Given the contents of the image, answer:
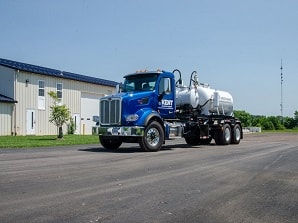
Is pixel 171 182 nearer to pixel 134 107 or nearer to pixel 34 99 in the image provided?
pixel 134 107

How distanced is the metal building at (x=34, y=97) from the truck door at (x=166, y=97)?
1444 cm

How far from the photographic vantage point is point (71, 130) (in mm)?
37500

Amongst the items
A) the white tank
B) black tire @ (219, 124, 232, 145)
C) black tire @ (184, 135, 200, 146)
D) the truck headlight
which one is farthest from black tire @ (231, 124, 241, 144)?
the truck headlight

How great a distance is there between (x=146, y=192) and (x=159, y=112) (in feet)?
33.9

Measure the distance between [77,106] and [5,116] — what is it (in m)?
8.98

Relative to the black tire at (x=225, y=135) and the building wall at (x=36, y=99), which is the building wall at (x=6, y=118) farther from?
the black tire at (x=225, y=135)

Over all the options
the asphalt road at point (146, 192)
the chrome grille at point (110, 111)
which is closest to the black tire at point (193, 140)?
the chrome grille at point (110, 111)

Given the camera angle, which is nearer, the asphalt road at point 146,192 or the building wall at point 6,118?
the asphalt road at point 146,192

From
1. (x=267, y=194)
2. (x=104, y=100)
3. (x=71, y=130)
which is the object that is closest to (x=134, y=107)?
(x=104, y=100)

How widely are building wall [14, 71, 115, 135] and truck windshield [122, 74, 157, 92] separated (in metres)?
17.6

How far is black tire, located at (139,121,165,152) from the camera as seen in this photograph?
52.9 feet

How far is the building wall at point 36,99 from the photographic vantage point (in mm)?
33188

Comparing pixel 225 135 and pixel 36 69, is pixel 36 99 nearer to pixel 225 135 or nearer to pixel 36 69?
pixel 36 69

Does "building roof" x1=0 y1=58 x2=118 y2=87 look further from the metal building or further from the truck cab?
the truck cab
